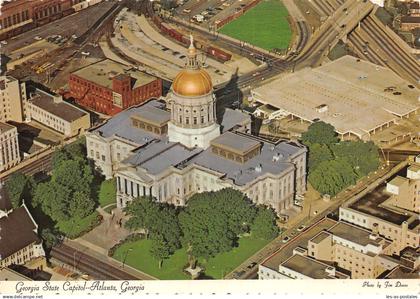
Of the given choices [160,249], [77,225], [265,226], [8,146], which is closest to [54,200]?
[77,225]

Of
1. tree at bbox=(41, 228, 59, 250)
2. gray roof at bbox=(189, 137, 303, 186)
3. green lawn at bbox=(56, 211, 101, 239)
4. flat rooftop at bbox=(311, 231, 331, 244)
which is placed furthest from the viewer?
gray roof at bbox=(189, 137, 303, 186)

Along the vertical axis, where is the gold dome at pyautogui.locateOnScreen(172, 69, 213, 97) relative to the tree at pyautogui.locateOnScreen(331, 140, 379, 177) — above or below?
above

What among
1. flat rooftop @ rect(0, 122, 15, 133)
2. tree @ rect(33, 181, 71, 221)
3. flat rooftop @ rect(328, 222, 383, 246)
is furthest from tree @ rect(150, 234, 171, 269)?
flat rooftop @ rect(0, 122, 15, 133)

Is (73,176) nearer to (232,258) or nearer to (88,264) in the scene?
(88,264)

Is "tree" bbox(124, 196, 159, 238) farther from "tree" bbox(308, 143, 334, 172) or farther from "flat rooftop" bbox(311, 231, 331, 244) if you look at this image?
"tree" bbox(308, 143, 334, 172)

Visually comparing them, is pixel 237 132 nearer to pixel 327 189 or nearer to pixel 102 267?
pixel 327 189

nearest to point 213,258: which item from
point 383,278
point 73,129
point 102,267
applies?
point 102,267

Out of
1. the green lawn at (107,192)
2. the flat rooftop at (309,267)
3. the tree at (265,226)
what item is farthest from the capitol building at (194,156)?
the flat rooftop at (309,267)
